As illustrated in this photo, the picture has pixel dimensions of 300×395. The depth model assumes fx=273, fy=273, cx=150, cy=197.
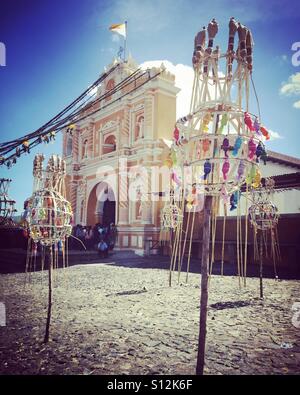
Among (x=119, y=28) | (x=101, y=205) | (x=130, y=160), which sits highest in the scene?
(x=119, y=28)

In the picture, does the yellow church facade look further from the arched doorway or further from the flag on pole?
the flag on pole

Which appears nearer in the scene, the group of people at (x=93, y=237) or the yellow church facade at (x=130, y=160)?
the yellow church facade at (x=130, y=160)

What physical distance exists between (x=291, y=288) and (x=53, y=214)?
21.2 feet

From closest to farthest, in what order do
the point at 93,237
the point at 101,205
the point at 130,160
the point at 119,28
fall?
the point at 119,28 → the point at 93,237 → the point at 130,160 → the point at 101,205

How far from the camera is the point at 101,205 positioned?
2058 cm

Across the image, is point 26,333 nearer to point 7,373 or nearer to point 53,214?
point 7,373

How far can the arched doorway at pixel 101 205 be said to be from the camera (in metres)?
20.3

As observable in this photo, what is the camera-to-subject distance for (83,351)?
335 centimetres

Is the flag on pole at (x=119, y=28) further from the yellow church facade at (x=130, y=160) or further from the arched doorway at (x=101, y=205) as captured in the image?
the arched doorway at (x=101, y=205)

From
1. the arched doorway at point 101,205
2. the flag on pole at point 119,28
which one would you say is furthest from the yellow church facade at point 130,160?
the flag on pole at point 119,28

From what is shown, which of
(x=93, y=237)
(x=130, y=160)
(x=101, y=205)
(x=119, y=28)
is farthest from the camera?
(x=101, y=205)

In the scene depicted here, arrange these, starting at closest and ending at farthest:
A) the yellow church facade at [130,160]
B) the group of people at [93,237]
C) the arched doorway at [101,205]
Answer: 1. the yellow church facade at [130,160]
2. the group of people at [93,237]
3. the arched doorway at [101,205]

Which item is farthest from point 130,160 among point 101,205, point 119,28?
point 119,28

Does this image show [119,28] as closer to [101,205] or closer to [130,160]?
[130,160]
